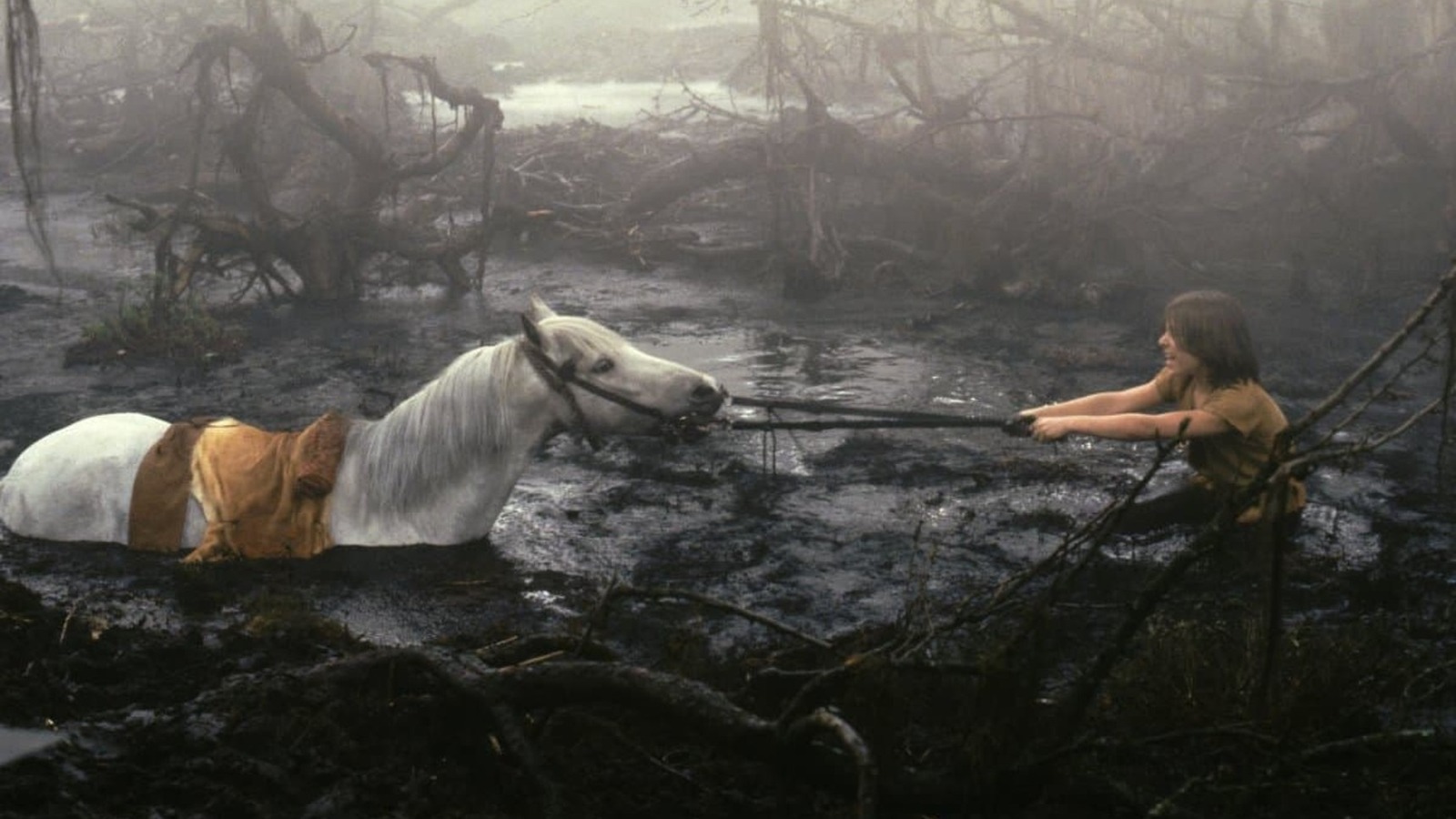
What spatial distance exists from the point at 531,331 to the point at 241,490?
4.64 ft

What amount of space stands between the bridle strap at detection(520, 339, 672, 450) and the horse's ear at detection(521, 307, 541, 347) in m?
0.01

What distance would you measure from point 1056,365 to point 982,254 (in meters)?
3.25

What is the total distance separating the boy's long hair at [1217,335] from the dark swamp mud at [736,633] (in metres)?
0.83

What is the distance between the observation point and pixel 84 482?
611 cm

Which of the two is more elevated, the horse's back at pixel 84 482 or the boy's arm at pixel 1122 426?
the boy's arm at pixel 1122 426

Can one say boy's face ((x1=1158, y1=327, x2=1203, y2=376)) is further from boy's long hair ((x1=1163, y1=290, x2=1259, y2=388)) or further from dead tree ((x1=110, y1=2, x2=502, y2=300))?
dead tree ((x1=110, y1=2, x2=502, y2=300))

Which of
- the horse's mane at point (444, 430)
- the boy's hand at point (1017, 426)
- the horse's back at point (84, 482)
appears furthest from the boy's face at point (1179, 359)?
the horse's back at point (84, 482)

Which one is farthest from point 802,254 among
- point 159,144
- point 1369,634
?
point 159,144

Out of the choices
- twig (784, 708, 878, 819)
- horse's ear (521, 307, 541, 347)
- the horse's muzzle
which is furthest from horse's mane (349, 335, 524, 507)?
twig (784, 708, 878, 819)

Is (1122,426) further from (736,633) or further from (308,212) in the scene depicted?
(308,212)

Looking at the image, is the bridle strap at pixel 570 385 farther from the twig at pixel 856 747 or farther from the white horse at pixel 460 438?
the twig at pixel 856 747

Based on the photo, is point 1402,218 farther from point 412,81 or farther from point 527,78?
point 527,78

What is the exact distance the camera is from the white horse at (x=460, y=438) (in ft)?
18.8

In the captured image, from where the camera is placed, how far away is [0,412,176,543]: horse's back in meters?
6.06
